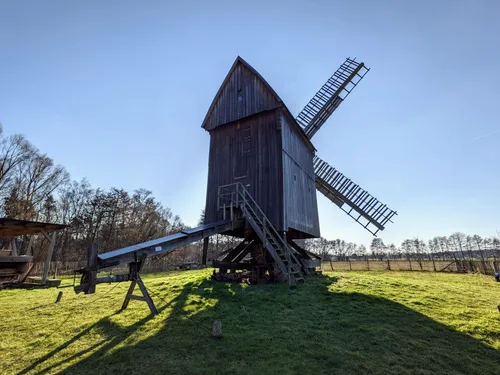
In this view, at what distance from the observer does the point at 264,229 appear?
1079 cm

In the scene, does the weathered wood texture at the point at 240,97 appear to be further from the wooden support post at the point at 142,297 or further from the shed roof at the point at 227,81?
A: the wooden support post at the point at 142,297

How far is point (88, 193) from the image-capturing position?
42.8 meters

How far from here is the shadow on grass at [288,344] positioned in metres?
4.87

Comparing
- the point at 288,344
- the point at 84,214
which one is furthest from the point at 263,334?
the point at 84,214

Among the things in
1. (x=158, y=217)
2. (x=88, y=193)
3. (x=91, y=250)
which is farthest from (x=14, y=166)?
(x=91, y=250)

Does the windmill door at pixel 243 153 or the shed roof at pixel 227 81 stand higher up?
the shed roof at pixel 227 81

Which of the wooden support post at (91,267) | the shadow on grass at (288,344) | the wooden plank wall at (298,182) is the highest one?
the wooden plank wall at (298,182)

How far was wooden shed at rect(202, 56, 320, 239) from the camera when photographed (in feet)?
40.8

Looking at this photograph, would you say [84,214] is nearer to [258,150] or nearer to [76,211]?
[76,211]

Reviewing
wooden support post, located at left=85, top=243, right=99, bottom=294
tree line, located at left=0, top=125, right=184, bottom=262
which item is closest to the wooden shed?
wooden support post, located at left=85, top=243, right=99, bottom=294

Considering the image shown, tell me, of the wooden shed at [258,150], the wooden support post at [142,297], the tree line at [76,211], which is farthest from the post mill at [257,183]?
the tree line at [76,211]

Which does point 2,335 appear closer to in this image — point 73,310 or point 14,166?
point 73,310

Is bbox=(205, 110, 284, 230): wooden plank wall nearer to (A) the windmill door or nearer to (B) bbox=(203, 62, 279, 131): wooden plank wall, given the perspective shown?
(A) the windmill door

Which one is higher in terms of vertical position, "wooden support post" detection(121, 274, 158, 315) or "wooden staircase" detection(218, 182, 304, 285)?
"wooden staircase" detection(218, 182, 304, 285)
